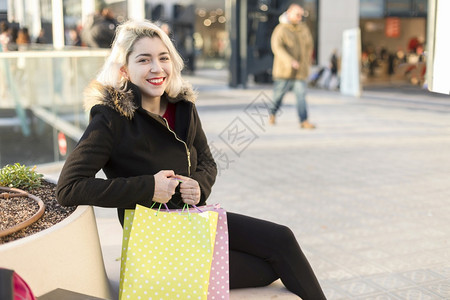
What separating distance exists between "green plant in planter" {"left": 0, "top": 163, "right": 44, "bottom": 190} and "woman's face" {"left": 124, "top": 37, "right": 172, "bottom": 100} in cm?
74

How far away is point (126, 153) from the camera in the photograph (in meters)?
2.56

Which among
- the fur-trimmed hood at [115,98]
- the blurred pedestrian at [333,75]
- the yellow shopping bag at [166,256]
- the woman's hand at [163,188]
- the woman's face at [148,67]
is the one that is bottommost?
the blurred pedestrian at [333,75]

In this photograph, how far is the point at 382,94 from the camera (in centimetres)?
1719

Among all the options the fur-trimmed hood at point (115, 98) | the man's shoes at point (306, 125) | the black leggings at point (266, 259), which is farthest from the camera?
the man's shoes at point (306, 125)

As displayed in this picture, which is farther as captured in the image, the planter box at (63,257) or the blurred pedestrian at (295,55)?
the blurred pedestrian at (295,55)

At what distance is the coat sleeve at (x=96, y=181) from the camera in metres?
2.40

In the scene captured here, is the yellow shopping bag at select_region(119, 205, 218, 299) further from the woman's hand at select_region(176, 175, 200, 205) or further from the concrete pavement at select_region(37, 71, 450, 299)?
the concrete pavement at select_region(37, 71, 450, 299)

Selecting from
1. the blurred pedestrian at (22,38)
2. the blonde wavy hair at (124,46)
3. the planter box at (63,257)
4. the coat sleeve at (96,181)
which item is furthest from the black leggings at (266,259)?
the blurred pedestrian at (22,38)

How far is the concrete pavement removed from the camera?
3.66 metres

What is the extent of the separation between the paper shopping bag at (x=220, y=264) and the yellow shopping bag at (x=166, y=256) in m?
0.13

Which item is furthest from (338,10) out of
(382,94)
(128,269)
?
(128,269)

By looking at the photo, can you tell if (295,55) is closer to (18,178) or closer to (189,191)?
(18,178)

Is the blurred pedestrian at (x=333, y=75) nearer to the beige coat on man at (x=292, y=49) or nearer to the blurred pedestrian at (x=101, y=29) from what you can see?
the beige coat on man at (x=292, y=49)

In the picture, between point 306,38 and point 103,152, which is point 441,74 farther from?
point 306,38
